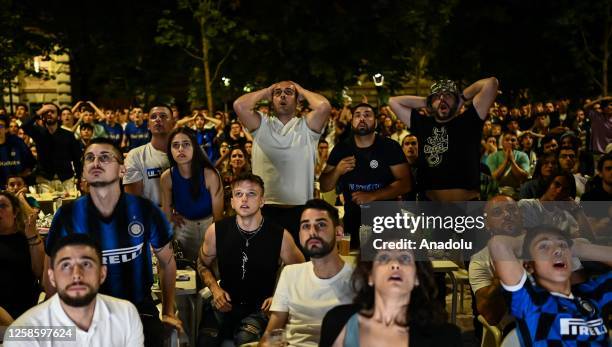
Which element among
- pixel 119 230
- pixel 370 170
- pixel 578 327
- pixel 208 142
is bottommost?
pixel 578 327

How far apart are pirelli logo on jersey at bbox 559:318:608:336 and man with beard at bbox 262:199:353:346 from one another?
1.16 m

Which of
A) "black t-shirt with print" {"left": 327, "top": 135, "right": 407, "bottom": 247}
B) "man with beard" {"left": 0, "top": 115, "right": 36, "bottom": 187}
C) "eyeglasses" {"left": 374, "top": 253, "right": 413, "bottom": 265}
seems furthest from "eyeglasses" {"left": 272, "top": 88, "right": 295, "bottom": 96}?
"man with beard" {"left": 0, "top": 115, "right": 36, "bottom": 187}

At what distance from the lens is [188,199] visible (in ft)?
19.8

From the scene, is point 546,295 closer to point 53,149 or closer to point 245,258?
point 245,258

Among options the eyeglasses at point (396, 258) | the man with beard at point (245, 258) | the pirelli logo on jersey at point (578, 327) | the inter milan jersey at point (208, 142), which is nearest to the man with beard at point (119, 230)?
the man with beard at point (245, 258)

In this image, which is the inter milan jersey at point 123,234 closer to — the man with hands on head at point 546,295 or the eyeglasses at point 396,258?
the eyeglasses at point 396,258

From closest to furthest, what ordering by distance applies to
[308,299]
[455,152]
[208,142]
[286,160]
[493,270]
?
[308,299]
[493,270]
[455,152]
[286,160]
[208,142]

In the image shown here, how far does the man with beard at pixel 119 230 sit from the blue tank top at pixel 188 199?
152 cm

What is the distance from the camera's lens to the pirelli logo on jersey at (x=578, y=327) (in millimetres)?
3553

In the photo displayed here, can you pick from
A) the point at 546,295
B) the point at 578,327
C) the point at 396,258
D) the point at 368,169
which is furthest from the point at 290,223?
the point at 578,327

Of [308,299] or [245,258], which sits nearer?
[308,299]

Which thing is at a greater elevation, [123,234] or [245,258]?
[123,234]

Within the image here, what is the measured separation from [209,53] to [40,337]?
65.3 ft

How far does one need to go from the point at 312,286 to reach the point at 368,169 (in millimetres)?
1907
